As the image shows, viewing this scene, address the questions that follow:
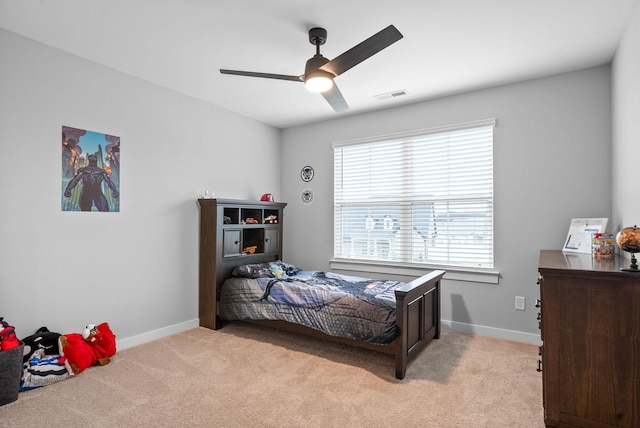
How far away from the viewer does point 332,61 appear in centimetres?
221

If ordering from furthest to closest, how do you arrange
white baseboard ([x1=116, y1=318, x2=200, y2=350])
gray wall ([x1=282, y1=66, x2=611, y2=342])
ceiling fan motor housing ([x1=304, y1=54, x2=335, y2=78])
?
white baseboard ([x1=116, y1=318, x2=200, y2=350]) → gray wall ([x1=282, y1=66, x2=611, y2=342]) → ceiling fan motor housing ([x1=304, y1=54, x2=335, y2=78])

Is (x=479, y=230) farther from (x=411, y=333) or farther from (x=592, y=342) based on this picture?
(x=592, y=342)

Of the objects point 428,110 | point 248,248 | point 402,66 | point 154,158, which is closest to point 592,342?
point 402,66

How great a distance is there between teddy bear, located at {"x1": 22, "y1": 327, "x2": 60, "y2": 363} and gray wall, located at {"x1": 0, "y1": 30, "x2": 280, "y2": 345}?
0.09 meters

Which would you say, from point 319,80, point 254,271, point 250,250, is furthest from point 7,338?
point 319,80

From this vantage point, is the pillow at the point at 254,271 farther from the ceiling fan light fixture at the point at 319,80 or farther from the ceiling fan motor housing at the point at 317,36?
the ceiling fan motor housing at the point at 317,36

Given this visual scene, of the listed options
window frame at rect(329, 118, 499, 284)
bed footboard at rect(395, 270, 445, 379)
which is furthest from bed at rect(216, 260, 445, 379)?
window frame at rect(329, 118, 499, 284)

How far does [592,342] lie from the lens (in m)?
1.63

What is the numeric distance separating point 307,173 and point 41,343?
3.43 m

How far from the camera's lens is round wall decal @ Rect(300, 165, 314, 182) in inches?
192

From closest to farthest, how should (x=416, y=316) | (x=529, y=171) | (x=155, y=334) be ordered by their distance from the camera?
1. (x=416, y=316)
2. (x=529, y=171)
3. (x=155, y=334)

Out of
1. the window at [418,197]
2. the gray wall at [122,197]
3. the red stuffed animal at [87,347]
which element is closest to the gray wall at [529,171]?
the window at [418,197]

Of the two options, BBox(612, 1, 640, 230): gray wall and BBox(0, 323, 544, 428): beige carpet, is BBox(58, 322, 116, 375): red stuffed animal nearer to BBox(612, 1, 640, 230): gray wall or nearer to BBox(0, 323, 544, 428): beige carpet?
BBox(0, 323, 544, 428): beige carpet

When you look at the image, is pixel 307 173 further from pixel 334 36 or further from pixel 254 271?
pixel 334 36
